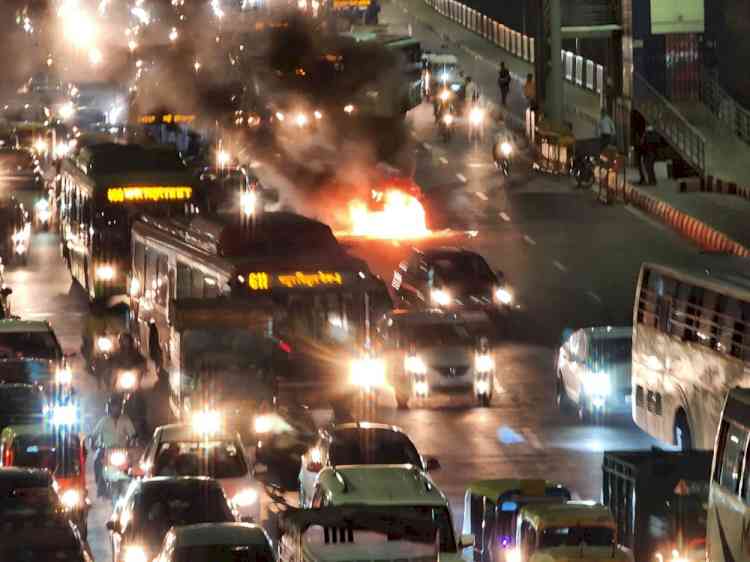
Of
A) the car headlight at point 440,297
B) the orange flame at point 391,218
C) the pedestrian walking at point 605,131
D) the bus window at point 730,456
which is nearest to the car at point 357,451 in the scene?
the bus window at point 730,456

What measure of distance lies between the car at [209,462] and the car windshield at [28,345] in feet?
26.6

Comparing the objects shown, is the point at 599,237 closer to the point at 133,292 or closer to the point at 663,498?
the point at 133,292

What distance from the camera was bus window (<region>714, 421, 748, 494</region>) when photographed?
16641mm

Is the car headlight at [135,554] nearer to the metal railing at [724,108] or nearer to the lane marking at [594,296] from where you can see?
the lane marking at [594,296]

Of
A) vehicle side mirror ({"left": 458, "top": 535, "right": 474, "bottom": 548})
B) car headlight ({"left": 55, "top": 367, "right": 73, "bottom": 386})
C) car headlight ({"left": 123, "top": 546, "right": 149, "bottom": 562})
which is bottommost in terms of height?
car headlight ({"left": 55, "top": 367, "right": 73, "bottom": 386})

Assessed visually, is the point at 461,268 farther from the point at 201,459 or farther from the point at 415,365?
the point at 201,459

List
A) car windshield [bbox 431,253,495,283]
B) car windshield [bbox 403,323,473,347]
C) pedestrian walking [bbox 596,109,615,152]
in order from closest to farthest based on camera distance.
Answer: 1. car windshield [bbox 403,323,473,347]
2. car windshield [bbox 431,253,495,283]
3. pedestrian walking [bbox 596,109,615,152]

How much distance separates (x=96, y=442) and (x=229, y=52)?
2683 inches

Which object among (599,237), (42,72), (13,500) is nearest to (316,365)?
(13,500)

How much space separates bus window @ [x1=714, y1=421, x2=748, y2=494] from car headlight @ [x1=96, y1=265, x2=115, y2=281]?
23709mm

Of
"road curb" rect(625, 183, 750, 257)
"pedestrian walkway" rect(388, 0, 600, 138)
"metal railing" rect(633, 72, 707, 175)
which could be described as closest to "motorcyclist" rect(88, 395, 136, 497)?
"road curb" rect(625, 183, 750, 257)

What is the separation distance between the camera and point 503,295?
3712 centimetres

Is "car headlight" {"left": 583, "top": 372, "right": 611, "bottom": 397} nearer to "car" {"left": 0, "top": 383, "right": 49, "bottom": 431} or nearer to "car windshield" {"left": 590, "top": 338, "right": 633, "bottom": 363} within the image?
"car windshield" {"left": 590, "top": 338, "right": 633, "bottom": 363}

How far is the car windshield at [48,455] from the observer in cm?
2145
